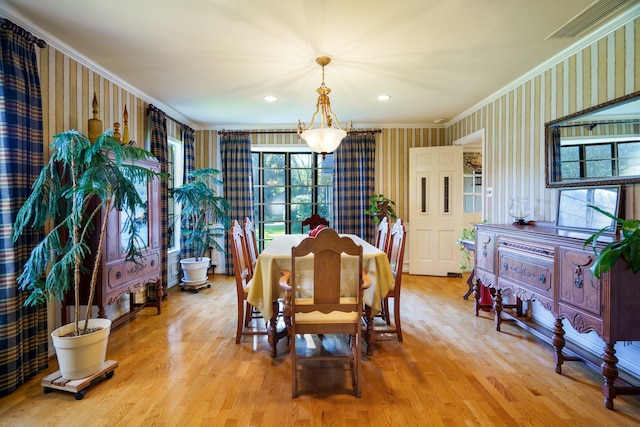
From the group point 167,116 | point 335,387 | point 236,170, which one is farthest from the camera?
point 236,170

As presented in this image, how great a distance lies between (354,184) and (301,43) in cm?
293

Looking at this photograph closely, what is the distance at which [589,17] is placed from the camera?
2250 millimetres

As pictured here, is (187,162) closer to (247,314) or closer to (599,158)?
(247,314)

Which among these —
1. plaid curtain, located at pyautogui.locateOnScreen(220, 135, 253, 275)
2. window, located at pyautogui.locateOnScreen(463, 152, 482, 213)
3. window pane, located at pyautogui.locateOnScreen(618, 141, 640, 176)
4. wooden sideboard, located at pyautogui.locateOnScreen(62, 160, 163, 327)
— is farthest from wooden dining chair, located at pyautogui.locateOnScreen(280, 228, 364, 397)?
window, located at pyautogui.locateOnScreen(463, 152, 482, 213)

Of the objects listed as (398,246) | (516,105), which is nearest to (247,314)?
(398,246)

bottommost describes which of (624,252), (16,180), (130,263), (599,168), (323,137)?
(130,263)

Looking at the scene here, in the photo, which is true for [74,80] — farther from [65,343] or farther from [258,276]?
[258,276]

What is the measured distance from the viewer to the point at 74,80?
9.14 feet

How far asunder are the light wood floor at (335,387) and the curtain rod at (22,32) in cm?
238

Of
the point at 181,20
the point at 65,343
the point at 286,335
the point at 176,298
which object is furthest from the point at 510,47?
the point at 176,298

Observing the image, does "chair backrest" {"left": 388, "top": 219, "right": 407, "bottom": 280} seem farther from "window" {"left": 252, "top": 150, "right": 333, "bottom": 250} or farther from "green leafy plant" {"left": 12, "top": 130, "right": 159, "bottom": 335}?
"window" {"left": 252, "top": 150, "right": 333, "bottom": 250}

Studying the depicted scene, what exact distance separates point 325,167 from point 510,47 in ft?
10.8

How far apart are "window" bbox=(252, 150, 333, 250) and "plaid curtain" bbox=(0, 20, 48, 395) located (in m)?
3.51

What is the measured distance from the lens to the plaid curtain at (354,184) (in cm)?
529
